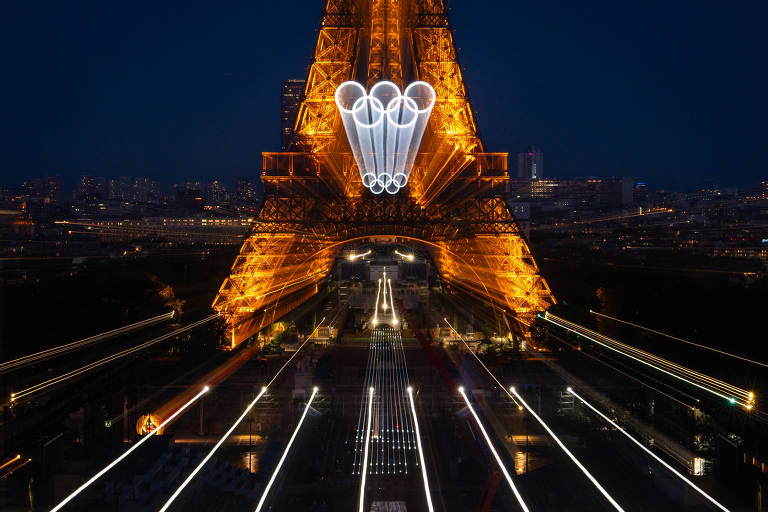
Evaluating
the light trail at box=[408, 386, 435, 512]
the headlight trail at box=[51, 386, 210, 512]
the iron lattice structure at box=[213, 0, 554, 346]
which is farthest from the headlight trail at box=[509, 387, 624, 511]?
the iron lattice structure at box=[213, 0, 554, 346]

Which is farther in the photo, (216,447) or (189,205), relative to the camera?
(189,205)

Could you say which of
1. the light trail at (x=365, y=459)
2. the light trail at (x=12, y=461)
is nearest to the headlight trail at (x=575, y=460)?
the light trail at (x=365, y=459)

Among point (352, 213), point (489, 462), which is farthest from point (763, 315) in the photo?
point (352, 213)

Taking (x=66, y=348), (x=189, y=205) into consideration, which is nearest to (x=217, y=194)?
(x=189, y=205)

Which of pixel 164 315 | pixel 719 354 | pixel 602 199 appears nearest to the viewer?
pixel 719 354

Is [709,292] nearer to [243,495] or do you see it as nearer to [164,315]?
[243,495]

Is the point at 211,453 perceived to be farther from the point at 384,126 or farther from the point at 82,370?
the point at 384,126
